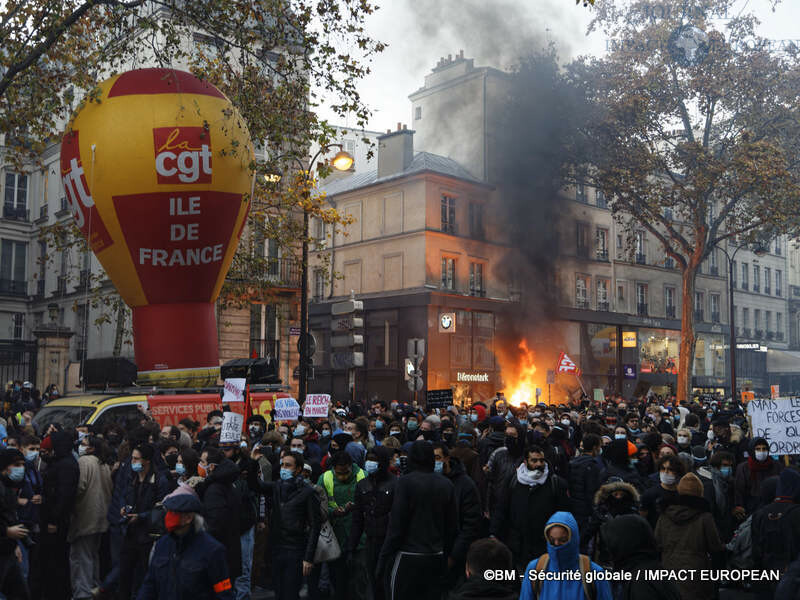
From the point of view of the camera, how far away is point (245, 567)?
8438 mm

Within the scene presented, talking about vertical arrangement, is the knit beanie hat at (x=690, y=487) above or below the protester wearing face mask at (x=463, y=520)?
above

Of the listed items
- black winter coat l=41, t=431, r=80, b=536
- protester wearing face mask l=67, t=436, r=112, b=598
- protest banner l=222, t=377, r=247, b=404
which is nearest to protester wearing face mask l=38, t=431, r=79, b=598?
black winter coat l=41, t=431, r=80, b=536

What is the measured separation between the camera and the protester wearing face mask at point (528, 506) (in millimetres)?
7344

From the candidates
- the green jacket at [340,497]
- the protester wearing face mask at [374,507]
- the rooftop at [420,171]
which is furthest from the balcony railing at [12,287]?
the protester wearing face mask at [374,507]

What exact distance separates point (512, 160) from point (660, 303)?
1683 cm

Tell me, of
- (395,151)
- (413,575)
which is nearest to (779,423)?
(413,575)

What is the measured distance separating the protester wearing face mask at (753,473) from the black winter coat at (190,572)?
19.9 feet

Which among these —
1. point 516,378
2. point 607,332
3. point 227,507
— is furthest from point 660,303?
point 227,507

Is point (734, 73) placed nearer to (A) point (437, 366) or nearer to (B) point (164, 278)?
(A) point (437, 366)

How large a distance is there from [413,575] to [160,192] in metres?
11.1

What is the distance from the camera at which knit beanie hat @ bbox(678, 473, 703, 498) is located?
6523mm

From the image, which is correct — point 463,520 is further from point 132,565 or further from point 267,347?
point 267,347

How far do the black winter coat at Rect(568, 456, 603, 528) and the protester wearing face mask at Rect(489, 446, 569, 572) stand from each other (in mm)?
1058

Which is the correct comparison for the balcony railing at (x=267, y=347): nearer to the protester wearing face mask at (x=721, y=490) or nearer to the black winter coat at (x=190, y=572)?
the protester wearing face mask at (x=721, y=490)
